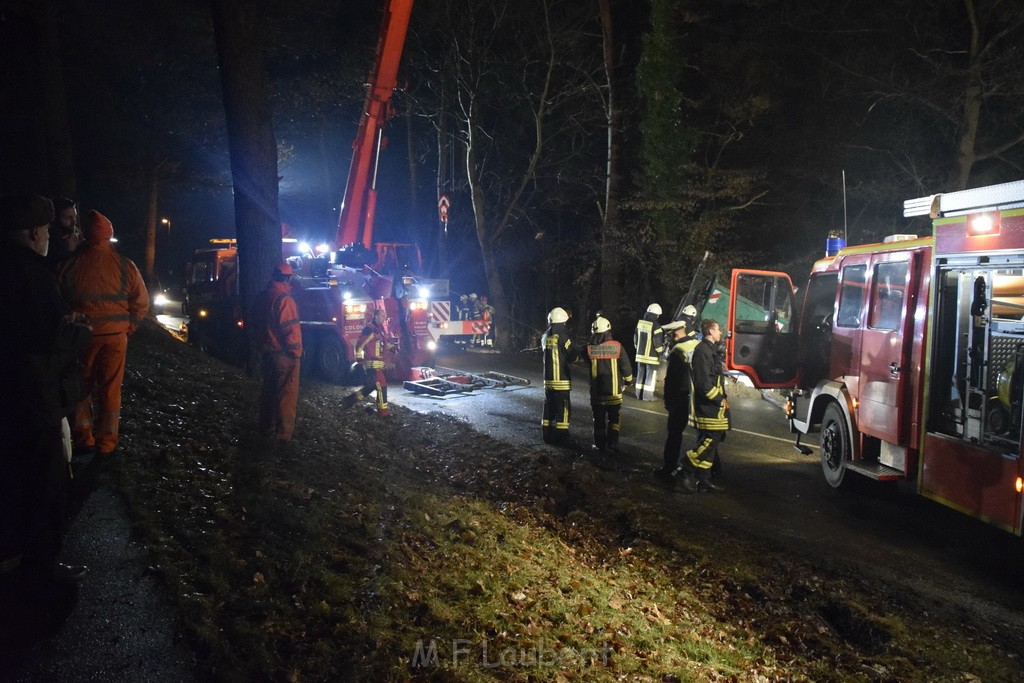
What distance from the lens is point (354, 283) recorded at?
13805 millimetres

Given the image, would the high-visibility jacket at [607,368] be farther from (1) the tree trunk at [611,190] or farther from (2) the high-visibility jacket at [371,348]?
(1) the tree trunk at [611,190]

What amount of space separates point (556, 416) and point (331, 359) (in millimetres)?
5568

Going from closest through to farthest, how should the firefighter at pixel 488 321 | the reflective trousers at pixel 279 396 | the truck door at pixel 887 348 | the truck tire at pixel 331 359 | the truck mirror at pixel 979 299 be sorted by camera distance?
the truck mirror at pixel 979 299
the truck door at pixel 887 348
the reflective trousers at pixel 279 396
the truck tire at pixel 331 359
the firefighter at pixel 488 321

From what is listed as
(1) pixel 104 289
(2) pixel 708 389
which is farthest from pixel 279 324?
(2) pixel 708 389

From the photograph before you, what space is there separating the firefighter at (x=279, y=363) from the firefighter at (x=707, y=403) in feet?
12.7

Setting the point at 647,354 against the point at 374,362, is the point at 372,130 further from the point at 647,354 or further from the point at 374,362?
the point at 647,354

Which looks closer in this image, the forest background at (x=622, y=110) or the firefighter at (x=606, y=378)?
the firefighter at (x=606, y=378)

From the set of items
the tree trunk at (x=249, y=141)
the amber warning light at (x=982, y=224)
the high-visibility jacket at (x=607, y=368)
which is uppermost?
the tree trunk at (x=249, y=141)

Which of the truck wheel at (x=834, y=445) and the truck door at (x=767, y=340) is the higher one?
the truck door at (x=767, y=340)

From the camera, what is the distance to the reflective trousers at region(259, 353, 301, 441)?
24.8 feet

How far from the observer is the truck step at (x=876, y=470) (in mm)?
7117

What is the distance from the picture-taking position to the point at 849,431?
7.75 meters

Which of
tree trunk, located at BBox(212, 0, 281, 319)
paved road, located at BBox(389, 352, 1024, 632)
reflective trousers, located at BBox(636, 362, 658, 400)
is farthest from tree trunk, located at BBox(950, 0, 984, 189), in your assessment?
tree trunk, located at BBox(212, 0, 281, 319)

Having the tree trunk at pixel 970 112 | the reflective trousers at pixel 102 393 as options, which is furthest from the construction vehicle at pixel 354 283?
the tree trunk at pixel 970 112
